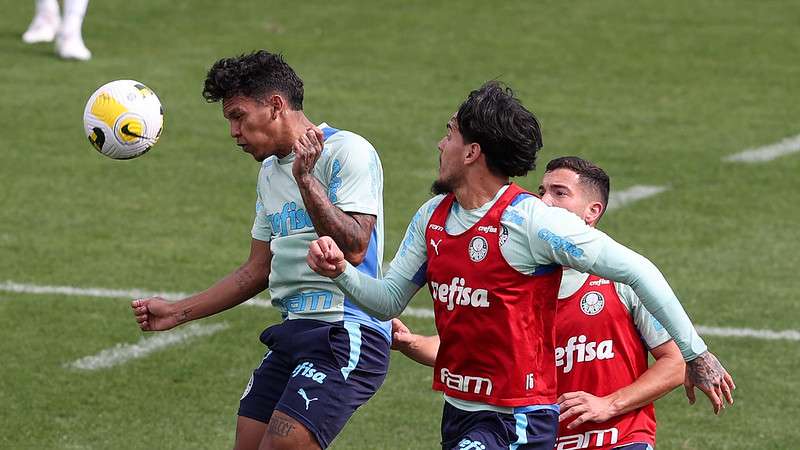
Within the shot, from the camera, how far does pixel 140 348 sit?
33.1ft

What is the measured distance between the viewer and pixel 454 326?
18.6ft

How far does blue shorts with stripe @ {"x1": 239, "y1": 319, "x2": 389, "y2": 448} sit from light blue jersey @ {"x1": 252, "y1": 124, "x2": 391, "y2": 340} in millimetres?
81

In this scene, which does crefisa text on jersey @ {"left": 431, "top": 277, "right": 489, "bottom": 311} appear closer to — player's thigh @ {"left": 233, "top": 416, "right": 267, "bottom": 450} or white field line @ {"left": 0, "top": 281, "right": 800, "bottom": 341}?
player's thigh @ {"left": 233, "top": 416, "right": 267, "bottom": 450}

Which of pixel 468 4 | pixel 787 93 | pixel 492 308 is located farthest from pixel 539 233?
pixel 468 4

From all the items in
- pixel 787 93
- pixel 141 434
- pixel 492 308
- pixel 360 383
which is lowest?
pixel 141 434

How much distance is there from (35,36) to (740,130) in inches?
353

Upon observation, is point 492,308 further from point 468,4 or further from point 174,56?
point 468,4

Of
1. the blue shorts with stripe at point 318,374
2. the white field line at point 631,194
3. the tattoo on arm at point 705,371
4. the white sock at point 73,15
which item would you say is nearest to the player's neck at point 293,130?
the blue shorts with stripe at point 318,374

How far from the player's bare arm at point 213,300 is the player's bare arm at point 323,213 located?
712 mm

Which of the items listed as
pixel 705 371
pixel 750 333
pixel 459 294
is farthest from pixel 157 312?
pixel 750 333

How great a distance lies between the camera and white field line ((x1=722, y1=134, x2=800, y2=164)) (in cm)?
1541

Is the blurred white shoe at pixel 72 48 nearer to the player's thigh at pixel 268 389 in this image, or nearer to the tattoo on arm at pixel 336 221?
the player's thigh at pixel 268 389

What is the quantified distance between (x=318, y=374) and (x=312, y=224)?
25.8 inches

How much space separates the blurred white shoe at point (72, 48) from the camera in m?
18.4
